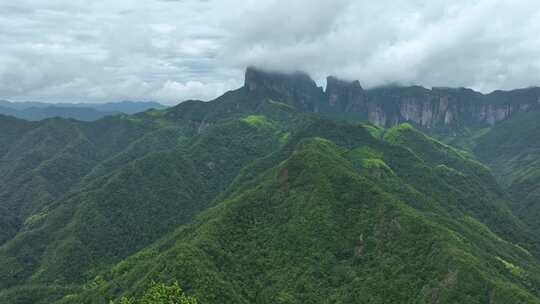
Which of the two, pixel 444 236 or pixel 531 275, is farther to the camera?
pixel 531 275

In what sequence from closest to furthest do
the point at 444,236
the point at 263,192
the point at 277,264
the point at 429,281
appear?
the point at 429,281 < the point at 444,236 < the point at 277,264 < the point at 263,192

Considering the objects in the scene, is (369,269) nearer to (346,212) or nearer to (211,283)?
(346,212)

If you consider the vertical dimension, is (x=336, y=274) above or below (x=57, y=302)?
above

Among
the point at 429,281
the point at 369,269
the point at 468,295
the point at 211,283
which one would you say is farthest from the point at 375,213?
the point at 211,283

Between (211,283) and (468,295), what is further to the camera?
(211,283)

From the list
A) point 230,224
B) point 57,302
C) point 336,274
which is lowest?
point 57,302

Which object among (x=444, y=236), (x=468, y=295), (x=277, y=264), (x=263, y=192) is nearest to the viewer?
(x=468, y=295)

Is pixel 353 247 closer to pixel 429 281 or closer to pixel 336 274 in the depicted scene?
pixel 336 274

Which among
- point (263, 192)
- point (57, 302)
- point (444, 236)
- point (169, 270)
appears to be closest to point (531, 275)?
point (444, 236)

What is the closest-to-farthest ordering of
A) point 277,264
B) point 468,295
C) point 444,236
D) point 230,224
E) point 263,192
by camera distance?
point 468,295
point 444,236
point 277,264
point 230,224
point 263,192
